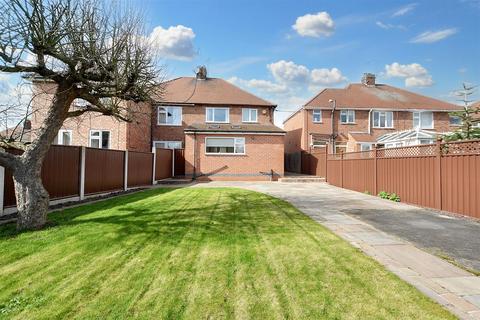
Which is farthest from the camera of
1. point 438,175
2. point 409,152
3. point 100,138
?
point 100,138

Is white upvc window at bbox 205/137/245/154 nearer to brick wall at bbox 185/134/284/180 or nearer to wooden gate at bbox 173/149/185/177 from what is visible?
brick wall at bbox 185/134/284/180

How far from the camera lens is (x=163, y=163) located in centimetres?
2003

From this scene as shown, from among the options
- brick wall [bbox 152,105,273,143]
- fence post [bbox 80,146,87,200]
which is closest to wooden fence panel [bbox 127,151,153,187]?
fence post [bbox 80,146,87,200]

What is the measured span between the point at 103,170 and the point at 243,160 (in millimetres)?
11058

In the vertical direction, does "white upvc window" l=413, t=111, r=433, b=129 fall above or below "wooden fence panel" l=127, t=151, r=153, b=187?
above

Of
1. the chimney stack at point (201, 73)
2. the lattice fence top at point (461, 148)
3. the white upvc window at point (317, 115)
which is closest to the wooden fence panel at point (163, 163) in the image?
the chimney stack at point (201, 73)

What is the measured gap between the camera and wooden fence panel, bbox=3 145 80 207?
28.8ft

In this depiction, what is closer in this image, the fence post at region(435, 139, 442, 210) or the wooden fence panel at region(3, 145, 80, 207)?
the fence post at region(435, 139, 442, 210)

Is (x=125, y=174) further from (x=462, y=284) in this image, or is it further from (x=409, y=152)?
(x=462, y=284)

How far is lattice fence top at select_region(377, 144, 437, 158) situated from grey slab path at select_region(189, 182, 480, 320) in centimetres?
179

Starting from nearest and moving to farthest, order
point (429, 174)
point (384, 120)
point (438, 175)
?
1. point (438, 175)
2. point (429, 174)
3. point (384, 120)

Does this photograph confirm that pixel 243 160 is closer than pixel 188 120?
Yes

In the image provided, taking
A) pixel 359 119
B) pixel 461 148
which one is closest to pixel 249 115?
pixel 359 119

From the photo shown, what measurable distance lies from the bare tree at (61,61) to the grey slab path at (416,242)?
595cm
